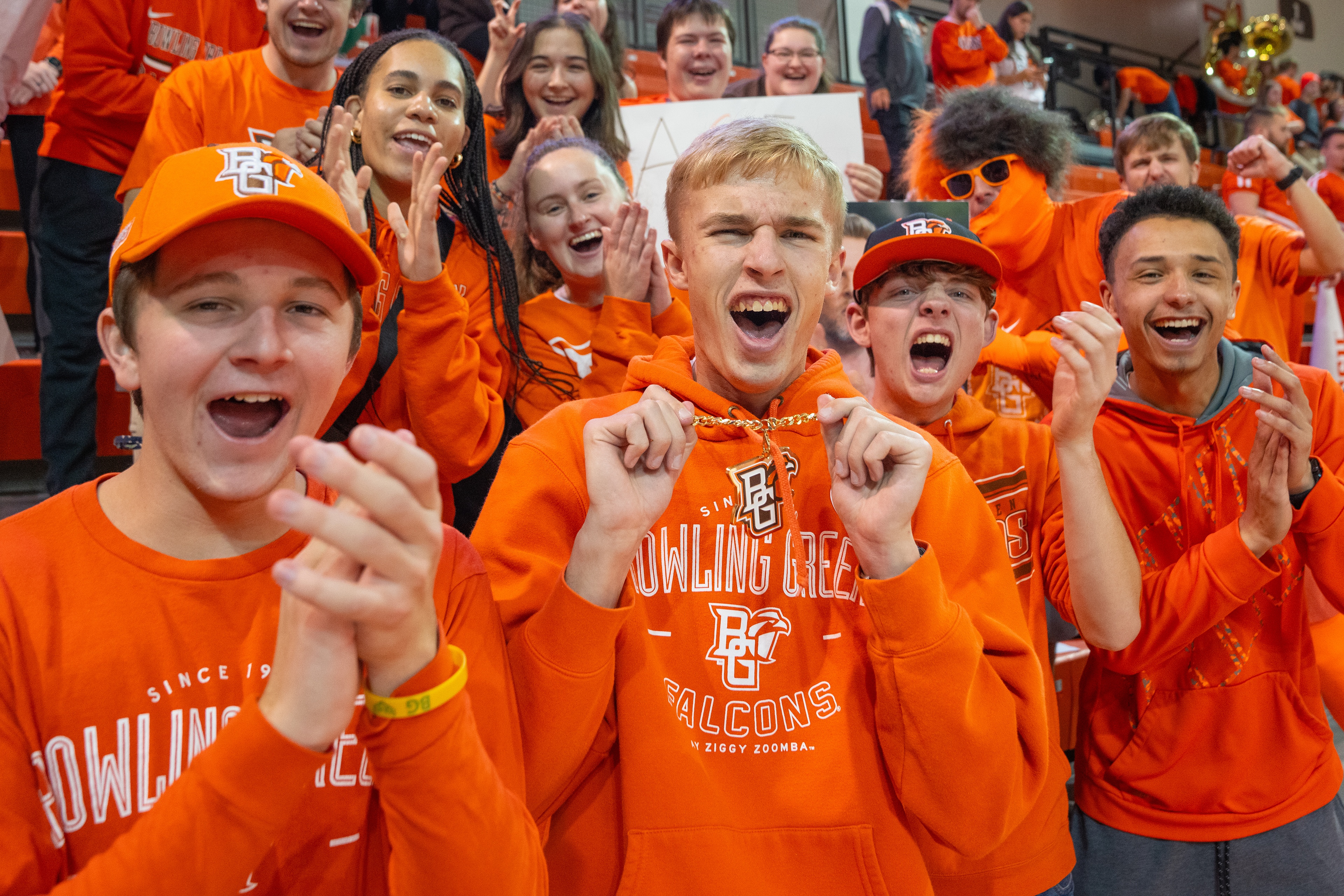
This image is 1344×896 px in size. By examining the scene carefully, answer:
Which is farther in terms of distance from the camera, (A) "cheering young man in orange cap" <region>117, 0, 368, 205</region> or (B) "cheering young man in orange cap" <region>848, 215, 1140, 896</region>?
(A) "cheering young man in orange cap" <region>117, 0, 368, 205</region>

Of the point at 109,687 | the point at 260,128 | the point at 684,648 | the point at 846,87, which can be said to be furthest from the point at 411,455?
the point at 846,87

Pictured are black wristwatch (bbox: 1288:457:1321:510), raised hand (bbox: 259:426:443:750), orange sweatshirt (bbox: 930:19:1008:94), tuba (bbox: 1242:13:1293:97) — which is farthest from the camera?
tuba (bbox: 1242:13:1293:97)

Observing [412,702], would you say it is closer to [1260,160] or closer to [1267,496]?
[1267,496]

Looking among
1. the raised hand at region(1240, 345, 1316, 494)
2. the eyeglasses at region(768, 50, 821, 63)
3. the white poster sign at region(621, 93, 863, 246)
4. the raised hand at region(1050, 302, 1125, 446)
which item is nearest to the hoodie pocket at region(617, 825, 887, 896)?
the raised hand at region(1050, 302, 1125, 446)

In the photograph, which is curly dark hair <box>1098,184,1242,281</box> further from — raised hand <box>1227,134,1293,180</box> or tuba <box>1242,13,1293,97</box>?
tuba <box>1242,13,1293,97</box>

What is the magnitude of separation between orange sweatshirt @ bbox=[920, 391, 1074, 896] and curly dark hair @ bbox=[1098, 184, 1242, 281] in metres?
0.50

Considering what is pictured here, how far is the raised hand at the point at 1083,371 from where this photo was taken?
172 centimetres

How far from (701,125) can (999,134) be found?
1.06 meters

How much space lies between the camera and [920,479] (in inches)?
51.0

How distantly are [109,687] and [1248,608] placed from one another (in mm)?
2004

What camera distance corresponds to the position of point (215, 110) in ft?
9.13

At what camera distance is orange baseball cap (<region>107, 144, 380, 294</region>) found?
1.09 meters

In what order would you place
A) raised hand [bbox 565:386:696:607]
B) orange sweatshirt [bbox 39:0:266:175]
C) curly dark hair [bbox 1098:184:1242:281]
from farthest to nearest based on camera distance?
orange sweatshirt [bbox 39:0:266:175] → curly dark hair [bbox 1098:184:1242:281] → raised hand [bbox 565:386:696:607]

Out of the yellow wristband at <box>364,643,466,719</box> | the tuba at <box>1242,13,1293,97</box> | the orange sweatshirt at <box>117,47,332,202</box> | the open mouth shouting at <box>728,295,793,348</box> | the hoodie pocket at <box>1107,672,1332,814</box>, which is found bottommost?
the hoodie pocket at <box>1107,672,1332,814</box>
